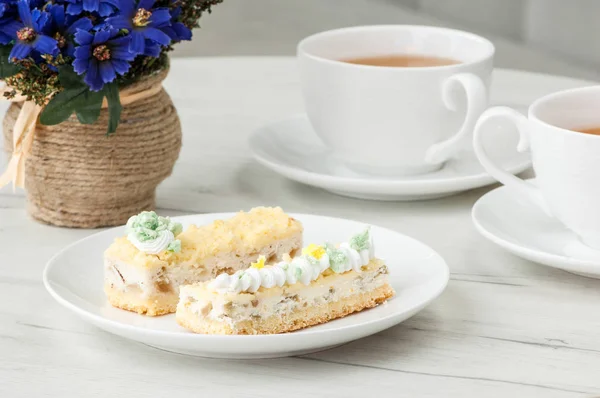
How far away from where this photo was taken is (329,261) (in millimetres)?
1028

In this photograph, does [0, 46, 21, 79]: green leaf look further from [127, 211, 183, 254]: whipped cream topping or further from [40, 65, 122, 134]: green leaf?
[127, 211, 183, 254]: whipped cream topping

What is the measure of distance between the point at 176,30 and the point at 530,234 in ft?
1.61

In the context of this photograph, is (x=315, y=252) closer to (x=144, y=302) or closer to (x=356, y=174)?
(x=144, y=302)

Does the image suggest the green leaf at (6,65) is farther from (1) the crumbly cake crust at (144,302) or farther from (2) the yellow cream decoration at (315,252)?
(2) the yellow cream decoration at (315,252)

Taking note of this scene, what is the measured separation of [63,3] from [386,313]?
525 millimetres

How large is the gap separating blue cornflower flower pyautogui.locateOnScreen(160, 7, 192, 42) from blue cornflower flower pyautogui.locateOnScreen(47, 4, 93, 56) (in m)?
0.10

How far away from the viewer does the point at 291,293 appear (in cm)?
99

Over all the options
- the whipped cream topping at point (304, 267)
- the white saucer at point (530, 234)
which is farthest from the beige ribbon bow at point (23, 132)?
the white saucer at point (530, 234)

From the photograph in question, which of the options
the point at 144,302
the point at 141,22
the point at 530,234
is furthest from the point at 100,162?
the point at 530,234

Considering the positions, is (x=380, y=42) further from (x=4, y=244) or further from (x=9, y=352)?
(x=9, y=352)

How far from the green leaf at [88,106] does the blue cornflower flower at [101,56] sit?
1.2 inches

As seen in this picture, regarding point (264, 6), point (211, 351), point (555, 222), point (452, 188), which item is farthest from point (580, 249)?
point (264, 6)

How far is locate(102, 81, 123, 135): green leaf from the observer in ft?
3.99

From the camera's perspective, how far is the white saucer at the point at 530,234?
1118 millimetres
